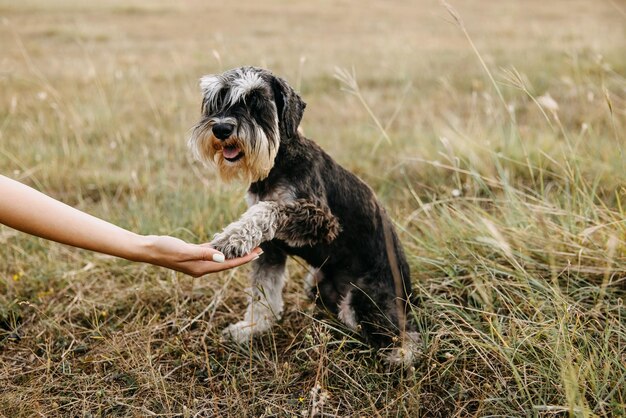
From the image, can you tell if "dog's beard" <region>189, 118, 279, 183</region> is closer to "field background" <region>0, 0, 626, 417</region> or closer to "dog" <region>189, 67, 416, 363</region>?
"dog" <region>189, 67, 416, 363</region>

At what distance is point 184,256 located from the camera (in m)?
2.65

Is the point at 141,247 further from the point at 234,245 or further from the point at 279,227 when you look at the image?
the point at 279,227

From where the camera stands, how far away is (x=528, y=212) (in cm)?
398

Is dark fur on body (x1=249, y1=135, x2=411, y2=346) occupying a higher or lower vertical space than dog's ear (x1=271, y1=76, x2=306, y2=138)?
lower

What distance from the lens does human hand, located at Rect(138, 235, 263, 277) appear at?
2621 mm

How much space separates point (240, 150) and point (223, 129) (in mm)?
154

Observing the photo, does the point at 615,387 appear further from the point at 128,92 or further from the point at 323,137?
the point at 128,92

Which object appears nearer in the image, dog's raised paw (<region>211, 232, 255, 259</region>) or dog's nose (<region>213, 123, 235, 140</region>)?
dog's raised paw (<region>211, 232, 255, 259</region>)

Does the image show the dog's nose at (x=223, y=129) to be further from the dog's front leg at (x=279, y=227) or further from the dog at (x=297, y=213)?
the dog's front leg at (x=279, y=227)

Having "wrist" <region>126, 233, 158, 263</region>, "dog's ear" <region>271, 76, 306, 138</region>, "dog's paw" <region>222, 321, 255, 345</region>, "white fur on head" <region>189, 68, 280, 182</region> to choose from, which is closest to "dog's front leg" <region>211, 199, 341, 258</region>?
"white fur on head" <region>189, 68, 280, 182</region>

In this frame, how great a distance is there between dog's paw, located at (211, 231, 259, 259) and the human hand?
0.06m

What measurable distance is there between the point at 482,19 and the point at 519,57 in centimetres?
904

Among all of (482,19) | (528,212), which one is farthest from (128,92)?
(482,19)

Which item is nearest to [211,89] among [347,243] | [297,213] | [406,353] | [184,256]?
[297,213]
